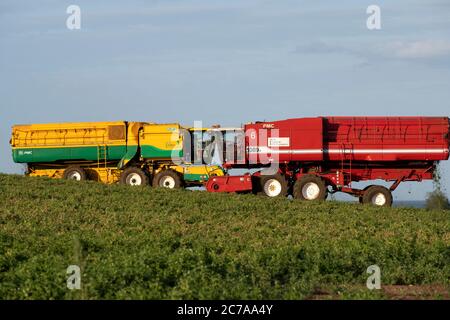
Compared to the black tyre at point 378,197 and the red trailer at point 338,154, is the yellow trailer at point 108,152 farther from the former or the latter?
the black tyre at point 378,197

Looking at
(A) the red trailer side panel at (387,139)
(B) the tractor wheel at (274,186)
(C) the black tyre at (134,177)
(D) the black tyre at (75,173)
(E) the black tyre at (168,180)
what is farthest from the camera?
(D) the black tyre at (75,173)

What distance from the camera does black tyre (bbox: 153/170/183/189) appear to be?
116ft

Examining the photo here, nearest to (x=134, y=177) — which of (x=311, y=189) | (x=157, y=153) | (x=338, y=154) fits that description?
(x=157, y=153)

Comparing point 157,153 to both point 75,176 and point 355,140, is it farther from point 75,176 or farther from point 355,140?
point 355,140

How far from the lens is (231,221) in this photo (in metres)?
24.5

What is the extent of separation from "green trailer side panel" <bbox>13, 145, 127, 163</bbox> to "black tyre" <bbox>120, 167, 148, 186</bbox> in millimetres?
942

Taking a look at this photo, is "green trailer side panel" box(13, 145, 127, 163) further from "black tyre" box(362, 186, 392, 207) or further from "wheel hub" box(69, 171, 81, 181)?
"black tyre" box(362, 186, 392, 207)

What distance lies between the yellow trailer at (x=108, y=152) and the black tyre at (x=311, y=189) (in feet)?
12.6

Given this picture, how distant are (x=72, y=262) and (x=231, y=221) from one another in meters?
9.40

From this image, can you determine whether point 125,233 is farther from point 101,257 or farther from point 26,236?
point 101,257

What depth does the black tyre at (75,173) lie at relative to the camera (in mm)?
37094

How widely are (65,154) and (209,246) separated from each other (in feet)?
65.4

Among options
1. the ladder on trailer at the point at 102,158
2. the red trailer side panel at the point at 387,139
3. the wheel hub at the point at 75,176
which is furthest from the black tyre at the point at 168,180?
the red trailer side panel at the point at 387,139
